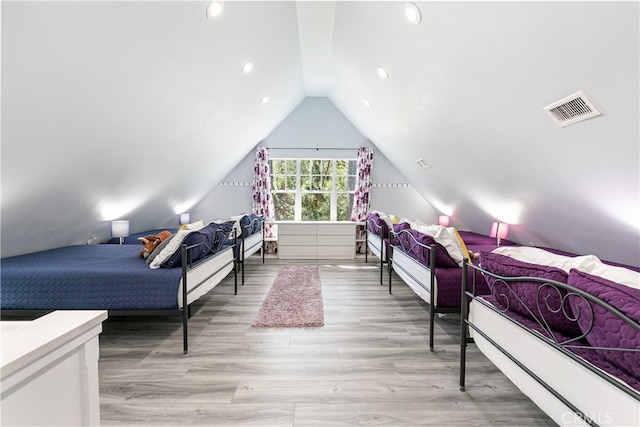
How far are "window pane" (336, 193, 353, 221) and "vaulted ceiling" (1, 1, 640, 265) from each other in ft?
7.49

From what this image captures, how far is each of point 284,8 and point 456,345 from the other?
335cm

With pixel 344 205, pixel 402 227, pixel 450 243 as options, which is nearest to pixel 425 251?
pixel 450 243

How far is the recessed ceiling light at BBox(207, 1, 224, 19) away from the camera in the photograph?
2068 mm

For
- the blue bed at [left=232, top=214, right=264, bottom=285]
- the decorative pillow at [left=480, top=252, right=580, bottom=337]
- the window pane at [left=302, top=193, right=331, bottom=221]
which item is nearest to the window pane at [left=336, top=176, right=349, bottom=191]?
the window pane at [left=302, top=193, right=331, bottom=221]

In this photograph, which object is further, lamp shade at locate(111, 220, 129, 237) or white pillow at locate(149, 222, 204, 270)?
lamp shade at locate(111, 220, 129, 237)

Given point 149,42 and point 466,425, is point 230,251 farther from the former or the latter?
point 466,425

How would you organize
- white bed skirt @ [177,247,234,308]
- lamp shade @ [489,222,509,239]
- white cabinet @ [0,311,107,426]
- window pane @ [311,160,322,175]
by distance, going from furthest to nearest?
window pane @ [311,160,322,175], lamp shade @ [489,222,509,239], white bed skirt @ [177,247,234,308], white cabinet @ [0,311,107,426]

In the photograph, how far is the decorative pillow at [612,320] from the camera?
2.81ft

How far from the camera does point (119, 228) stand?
3740mm

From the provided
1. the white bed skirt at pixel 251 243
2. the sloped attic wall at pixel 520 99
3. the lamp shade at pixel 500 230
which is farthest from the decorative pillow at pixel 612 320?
the white bed skirt at pixel 251 243

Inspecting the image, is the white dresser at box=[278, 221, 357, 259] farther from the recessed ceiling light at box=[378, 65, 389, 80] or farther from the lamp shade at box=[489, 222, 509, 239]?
the recessed ceiling light at box=[378, 65, 389, 80]

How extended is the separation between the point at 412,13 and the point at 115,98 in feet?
7.34

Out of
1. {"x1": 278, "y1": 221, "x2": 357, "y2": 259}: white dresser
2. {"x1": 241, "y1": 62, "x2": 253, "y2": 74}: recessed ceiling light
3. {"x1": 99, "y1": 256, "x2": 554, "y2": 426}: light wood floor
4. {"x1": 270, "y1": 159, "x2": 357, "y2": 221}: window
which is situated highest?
{"x1": 241, "y1": 62, "x2": 253, "y2": 74}: recessed ceiling light

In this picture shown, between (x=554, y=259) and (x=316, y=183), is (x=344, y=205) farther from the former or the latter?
(x=554, y=259)
